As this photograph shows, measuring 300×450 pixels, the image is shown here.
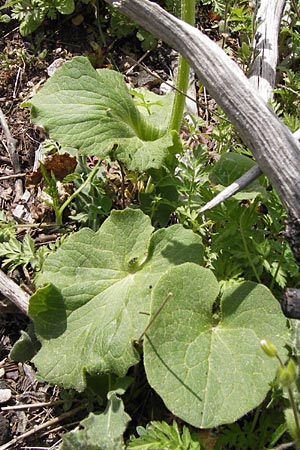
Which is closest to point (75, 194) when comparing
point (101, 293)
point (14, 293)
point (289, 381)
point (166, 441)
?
point (14, 293)

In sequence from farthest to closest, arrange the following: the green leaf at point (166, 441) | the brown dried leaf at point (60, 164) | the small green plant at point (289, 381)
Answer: the brown dried leaf at point (60, 164) → the green leaf at point (166, 441) → the small green plant at point (289, 381)

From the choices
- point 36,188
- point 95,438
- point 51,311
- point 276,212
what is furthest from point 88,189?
point 95,438

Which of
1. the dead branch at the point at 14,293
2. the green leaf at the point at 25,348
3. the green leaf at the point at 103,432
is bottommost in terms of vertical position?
the green leaf at the point at 103,432

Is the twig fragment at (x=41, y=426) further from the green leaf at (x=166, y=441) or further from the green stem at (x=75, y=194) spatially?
the green stem at (x=75, y=194)

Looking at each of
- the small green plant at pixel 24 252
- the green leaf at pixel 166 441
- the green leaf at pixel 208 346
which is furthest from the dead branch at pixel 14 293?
the green leaf at pixel 166 441

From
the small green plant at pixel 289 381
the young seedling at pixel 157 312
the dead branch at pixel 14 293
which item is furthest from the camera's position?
the dead branch at pixel 14 293

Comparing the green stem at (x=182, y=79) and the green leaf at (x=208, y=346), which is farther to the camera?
the green stem at (x=182, y=79)

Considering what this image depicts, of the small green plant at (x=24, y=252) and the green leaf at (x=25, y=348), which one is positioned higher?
the small green plant at (x=24, y=252)

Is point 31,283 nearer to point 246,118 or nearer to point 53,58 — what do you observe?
point 246,118
